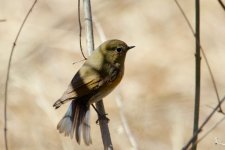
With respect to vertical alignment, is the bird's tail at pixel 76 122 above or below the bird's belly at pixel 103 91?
below

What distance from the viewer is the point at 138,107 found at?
252 inches

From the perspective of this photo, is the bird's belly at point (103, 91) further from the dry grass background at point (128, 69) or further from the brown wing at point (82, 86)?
the dry grass background at point (128, 69)

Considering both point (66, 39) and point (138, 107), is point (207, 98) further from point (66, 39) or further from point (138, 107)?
point (66, 39)

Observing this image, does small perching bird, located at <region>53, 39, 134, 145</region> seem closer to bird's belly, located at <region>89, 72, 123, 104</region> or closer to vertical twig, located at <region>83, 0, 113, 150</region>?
bird's belly, located at <region>89, 72, 123, 104</region>

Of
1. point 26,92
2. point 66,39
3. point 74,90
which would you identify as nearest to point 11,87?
point 26,92

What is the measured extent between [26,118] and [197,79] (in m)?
4.26

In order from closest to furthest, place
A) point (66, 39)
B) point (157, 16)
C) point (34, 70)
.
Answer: point (34, 70), point (66, 39), point (157, 16)

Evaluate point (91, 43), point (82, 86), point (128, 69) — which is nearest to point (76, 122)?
point (82, 86)

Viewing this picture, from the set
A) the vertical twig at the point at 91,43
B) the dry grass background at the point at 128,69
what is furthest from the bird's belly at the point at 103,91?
the dry grass background at the point at 128,69

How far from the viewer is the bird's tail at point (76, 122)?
349 cm

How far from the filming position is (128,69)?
24.2ft

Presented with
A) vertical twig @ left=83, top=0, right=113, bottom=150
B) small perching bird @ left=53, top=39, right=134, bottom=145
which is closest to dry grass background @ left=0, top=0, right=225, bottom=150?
small perching bird @ left=53, top=39, right=134, bottom=145

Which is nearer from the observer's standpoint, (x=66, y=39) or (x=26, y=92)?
(x=26, y=92)

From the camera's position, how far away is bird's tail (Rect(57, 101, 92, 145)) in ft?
11.4
